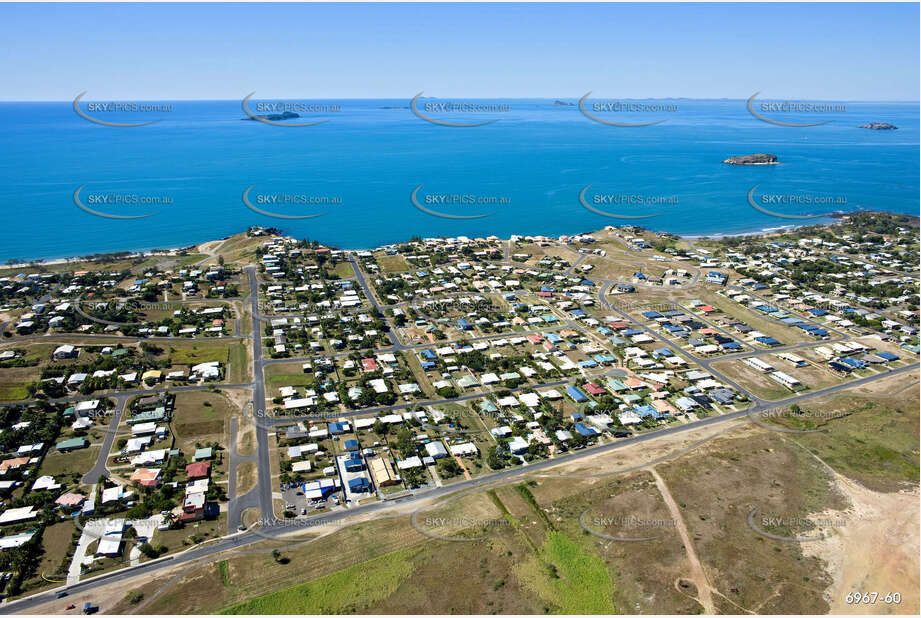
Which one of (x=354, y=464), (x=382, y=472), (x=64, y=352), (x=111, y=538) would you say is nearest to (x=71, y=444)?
(x=111, y=538)

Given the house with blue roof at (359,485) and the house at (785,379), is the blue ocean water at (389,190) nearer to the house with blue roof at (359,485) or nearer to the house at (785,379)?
the house at (785,379)

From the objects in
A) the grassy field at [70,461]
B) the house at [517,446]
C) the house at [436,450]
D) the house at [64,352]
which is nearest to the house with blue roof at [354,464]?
the house at [436,450]

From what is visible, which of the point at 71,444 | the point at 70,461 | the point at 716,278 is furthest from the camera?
the point at 716,278

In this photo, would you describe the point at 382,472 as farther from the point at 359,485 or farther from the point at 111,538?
the point at 111,538

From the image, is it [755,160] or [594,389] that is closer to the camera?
[594,389]

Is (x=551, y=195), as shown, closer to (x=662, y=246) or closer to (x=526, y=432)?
(x=662, y=246)

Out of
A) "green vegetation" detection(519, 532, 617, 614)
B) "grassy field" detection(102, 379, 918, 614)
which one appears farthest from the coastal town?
"green vegetation" detection(519, 532, 617, 614)
